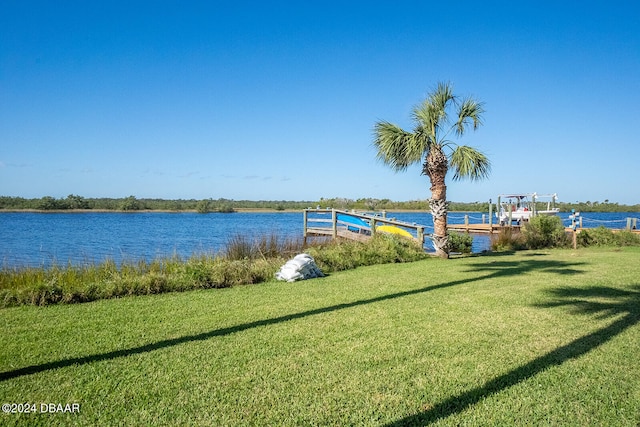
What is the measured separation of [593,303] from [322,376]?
5252 millimetres

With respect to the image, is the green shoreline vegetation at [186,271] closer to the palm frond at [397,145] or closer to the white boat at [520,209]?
the palm frond at [397,145]

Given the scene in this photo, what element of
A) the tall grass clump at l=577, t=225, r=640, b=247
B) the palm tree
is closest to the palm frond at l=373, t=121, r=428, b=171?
the palm tree

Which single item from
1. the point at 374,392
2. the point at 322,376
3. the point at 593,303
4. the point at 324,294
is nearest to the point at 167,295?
the point at 324,294

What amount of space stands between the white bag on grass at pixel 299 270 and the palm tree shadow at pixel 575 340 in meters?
4.88

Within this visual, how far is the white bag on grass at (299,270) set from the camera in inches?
368

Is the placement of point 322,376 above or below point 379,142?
below

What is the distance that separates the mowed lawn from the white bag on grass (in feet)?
5.30

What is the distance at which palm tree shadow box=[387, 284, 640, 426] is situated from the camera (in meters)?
3.26

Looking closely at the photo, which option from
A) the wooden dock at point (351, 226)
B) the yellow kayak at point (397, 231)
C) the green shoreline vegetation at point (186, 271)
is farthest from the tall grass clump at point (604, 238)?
the green shoreline vegetation at point (186, 271)

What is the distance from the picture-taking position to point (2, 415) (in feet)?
10.4

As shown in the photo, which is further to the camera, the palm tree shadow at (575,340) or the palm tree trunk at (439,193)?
the palm tree trunk at (439,193)

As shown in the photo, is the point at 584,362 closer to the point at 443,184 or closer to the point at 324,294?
the point at 324,294

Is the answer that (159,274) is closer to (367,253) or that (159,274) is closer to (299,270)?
(299,270)

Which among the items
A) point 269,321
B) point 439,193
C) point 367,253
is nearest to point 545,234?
point 439,193
